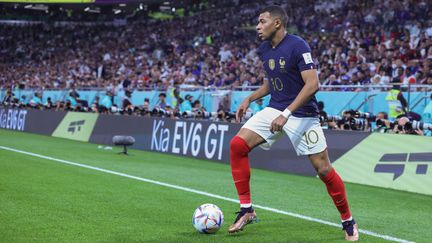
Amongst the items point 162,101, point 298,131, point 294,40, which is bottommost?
point 162,101

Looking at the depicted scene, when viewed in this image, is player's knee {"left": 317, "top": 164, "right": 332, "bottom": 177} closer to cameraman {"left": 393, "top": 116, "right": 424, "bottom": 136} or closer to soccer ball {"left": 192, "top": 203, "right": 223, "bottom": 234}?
soccer ball {"left": 192, "top": 203, "right": 223, "bottom": 234}

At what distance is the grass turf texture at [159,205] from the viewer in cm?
619

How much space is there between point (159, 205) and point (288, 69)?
2.75 meters

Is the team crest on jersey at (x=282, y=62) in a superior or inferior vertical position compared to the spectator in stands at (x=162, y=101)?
superior

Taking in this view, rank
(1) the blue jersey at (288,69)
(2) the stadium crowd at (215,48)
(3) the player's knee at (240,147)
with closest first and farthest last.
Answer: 1. (1) the blue jersey at (288,69)
2. (3) the player's knee at (240,147)
3. (2) the stadium crowd at (215,48)

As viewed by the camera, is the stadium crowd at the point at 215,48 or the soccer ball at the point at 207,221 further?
the stadium crowd at the point at 215,48

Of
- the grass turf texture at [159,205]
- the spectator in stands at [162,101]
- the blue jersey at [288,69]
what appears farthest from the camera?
the spectator in stands at [162,101]

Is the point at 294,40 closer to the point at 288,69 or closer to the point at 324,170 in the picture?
the point at 288,69

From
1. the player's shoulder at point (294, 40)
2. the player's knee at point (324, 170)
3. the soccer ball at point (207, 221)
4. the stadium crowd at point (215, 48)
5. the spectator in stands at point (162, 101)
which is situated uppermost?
the stadium crowd at point (215, 48)

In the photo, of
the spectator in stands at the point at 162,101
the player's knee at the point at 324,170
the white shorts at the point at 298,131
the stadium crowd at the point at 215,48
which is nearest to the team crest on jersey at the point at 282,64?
the white shorts at the point at 298,131

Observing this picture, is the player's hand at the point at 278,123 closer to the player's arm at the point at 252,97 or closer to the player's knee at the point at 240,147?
the player's knee at the point at 240,147

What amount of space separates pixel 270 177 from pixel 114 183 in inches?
146

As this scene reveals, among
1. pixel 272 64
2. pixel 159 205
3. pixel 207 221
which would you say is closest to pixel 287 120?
pixel 272 64

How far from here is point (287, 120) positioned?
6.12 meters
